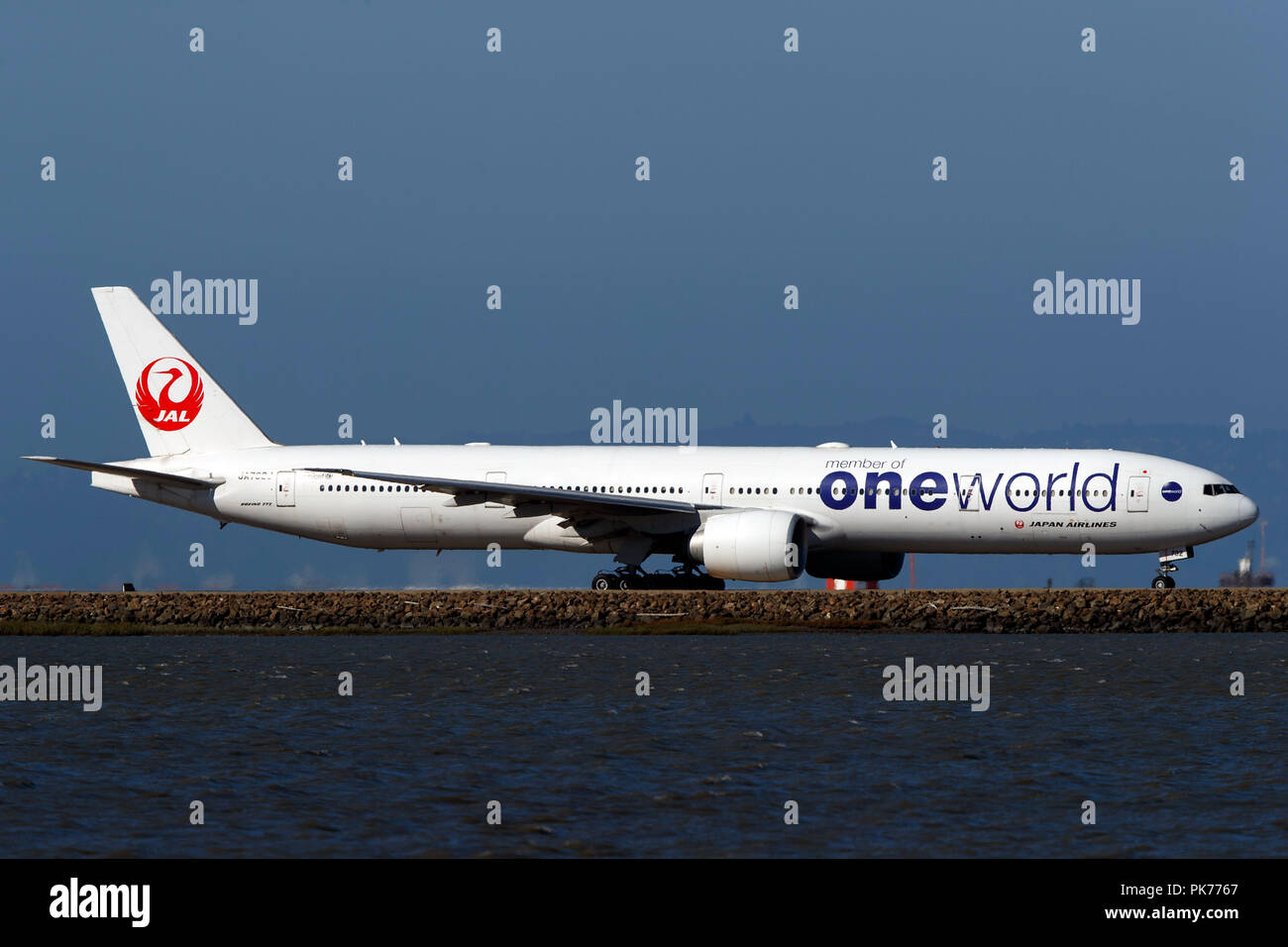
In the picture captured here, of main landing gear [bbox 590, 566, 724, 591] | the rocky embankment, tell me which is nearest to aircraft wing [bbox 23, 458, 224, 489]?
the rocky embankment

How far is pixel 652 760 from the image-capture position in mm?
20047

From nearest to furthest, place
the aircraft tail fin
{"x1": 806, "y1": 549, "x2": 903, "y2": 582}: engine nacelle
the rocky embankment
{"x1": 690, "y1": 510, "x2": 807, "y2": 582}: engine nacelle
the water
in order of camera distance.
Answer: the water → {"x1": 690, "y1": 510, "x2": 807, "y2": 582}: engine nacelle → the rocky embankment → {"x1": 806, "y1": 549, "x2": 903, "y2": 582}: engine nacelle → the aircraft tail fin

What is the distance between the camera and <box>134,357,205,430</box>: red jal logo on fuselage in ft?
158

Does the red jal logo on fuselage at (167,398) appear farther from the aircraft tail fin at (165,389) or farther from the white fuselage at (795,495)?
the white fuselage at (795,495)

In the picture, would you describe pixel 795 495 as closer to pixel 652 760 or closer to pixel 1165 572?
pixel 1165 572

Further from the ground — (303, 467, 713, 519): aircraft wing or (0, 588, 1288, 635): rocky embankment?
(303, 467, 713, 519): aircraft wing

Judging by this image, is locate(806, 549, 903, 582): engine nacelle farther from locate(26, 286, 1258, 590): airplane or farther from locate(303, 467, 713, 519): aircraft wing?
locate(303, 467, 713, 519): aircraft wing

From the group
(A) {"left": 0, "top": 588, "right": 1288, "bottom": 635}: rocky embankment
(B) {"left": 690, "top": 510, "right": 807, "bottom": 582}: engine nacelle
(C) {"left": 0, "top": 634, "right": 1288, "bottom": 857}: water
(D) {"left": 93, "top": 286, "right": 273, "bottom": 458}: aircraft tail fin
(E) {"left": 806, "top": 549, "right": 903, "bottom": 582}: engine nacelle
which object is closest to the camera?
(C) {"left": 0, "top": 634, "right": 1288, "bottom": 857}: water

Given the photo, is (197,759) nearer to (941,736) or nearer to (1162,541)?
(941,736)

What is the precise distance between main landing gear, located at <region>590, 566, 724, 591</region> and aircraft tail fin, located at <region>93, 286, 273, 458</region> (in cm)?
1134

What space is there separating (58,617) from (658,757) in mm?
31600

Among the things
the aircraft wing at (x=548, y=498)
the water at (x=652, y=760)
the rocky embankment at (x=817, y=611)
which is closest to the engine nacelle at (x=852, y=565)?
the rocky embankment at (x=817, y=611)
